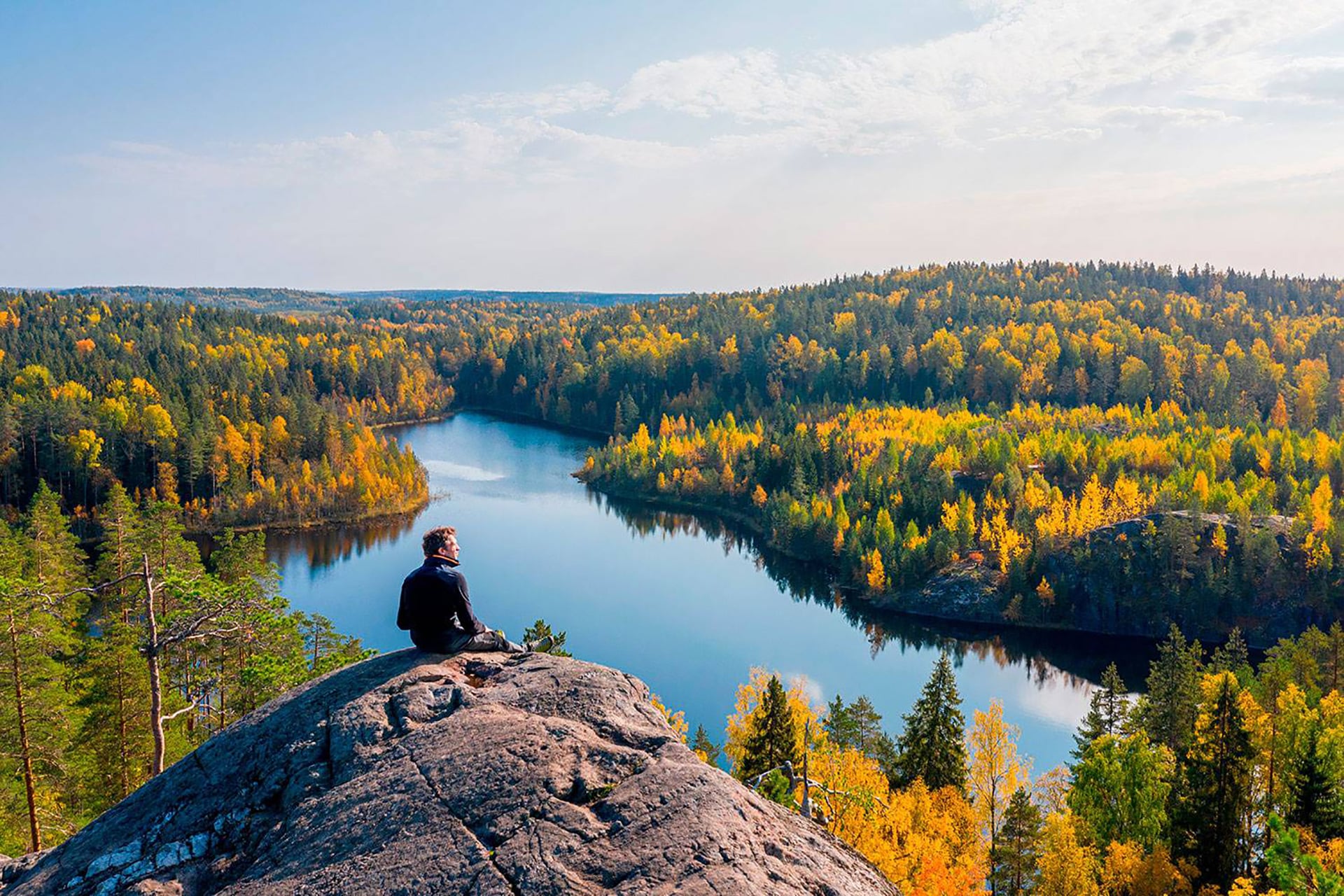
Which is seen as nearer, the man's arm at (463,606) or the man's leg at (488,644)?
the man's arm at (463,606)

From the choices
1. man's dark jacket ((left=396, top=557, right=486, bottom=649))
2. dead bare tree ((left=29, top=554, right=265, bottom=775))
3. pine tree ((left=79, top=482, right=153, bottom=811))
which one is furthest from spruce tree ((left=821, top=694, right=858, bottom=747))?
man's dark jacket ((left=396, top=557, right=486, bottom=649))

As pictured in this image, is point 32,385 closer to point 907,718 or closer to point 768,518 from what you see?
point 768,518

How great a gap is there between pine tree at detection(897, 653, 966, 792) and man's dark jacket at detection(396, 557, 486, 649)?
2870 centimetres

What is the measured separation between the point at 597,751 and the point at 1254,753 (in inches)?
1058

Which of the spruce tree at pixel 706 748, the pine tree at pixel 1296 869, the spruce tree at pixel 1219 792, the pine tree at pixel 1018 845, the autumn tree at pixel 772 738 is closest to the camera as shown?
the pine tree at pixel 1296 869

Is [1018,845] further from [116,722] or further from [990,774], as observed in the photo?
[116,722]

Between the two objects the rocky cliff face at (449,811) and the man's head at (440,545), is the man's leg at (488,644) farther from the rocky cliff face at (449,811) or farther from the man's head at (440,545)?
the man's head at (440,545)

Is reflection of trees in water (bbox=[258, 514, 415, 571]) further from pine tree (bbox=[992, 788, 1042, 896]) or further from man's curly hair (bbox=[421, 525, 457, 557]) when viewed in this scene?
man's curly hair (bbox=[421, 525, 457, 557])

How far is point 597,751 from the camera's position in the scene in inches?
277

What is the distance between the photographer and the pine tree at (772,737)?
3028cm

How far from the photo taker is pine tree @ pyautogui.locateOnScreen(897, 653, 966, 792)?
3356 centimetres

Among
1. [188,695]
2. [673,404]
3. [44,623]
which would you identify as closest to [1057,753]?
[188,695]

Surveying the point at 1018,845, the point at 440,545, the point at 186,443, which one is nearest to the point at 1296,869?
the point at 1018,845

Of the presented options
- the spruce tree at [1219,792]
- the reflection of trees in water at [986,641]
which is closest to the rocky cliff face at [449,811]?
the spruce tree at [1219,792]
